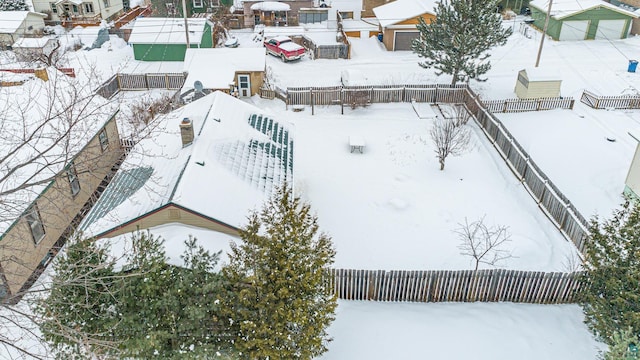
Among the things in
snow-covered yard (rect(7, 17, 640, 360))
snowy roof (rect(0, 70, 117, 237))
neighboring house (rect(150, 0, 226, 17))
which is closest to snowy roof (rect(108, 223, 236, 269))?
snowy roof (rect(0, 70, 117, 237))

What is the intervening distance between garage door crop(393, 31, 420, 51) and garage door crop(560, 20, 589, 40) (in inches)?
464

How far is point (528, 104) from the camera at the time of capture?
26.1m

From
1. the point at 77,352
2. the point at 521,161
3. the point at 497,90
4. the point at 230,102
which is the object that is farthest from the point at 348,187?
the point at 497,90

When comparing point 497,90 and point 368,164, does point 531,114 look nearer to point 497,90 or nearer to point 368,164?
point 497,90

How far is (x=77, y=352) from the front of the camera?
948 cm

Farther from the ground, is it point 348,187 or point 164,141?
point 164,141

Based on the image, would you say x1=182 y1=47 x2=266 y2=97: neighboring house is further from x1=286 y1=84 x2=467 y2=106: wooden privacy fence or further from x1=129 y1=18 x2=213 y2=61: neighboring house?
x1=129 y1=18 x2=213 y2=61: neighboring house

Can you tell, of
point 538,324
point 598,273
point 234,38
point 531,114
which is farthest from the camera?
point 234,38

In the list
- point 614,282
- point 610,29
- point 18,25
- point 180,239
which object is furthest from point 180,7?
point 614,282

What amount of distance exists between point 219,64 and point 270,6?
17019 millimetres

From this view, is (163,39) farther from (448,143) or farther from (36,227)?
(448,143)

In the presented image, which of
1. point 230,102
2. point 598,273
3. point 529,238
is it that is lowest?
point 529,238

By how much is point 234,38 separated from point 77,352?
33208 millimetres

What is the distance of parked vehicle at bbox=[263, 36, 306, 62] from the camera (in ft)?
112
